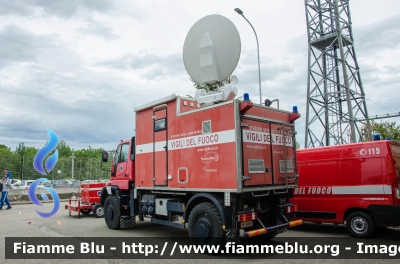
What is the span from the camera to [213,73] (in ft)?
25.4

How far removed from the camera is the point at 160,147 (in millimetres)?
8336

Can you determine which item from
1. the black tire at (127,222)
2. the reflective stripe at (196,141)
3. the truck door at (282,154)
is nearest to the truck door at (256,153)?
the truck door at (282,154)

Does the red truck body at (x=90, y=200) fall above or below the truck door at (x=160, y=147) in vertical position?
below

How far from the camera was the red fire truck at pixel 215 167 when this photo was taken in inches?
256

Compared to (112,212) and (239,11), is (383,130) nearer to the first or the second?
(239,11)

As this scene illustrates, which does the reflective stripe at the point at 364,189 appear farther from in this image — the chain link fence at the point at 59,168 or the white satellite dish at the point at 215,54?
the chain link fence at the point at 59,168

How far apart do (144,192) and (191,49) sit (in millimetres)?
4154

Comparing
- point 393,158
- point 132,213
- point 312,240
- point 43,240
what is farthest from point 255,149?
point 43,240

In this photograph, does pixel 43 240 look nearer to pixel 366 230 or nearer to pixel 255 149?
pixel 255 149

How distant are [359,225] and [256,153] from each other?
3.64m

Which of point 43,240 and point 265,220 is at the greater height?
point 265,220

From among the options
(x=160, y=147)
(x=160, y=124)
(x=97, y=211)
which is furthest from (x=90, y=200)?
(x=160, y=124)

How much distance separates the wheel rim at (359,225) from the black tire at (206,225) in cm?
392

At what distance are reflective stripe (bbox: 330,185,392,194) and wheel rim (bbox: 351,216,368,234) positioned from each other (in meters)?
0.67
